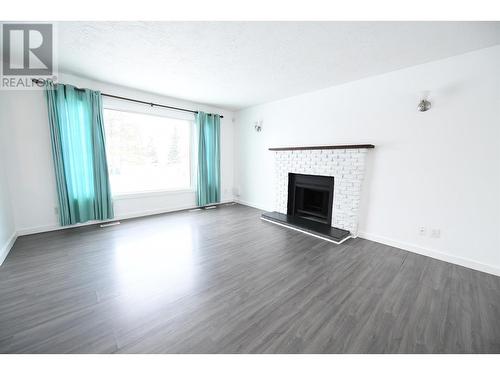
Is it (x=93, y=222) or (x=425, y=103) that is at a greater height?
(x=425, y=103)

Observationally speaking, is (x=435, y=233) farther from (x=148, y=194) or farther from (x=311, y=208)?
(x=148, y=194)

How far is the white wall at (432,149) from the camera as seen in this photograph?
219cm

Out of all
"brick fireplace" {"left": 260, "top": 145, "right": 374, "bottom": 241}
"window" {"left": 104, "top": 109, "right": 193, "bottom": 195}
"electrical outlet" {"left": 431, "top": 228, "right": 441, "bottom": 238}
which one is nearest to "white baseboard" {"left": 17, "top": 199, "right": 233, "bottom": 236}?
"window" {"left": 104, "top": 109, "right": 193, "bottom": 195}

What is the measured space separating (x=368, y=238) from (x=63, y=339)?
3644 millimetres

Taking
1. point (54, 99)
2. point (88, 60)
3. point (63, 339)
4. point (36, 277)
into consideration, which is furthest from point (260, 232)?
point (54, 99)

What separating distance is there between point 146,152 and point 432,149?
490 cm

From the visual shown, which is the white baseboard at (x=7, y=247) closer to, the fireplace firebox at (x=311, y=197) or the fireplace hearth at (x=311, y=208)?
the fireplace hearth at (x=311, y=208)

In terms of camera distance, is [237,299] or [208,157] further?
[208,157]

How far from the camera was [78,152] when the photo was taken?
10.6 feet

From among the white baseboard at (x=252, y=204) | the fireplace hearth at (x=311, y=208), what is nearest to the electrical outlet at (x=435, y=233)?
the fireplace hearth at (x=311, y=208)

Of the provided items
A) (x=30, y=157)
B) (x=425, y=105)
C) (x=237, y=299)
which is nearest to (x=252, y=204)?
(x=237, y=299)

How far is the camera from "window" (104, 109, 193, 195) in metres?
3.78

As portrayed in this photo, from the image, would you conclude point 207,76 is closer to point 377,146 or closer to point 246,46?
point 246,46

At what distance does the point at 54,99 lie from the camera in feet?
9.74
